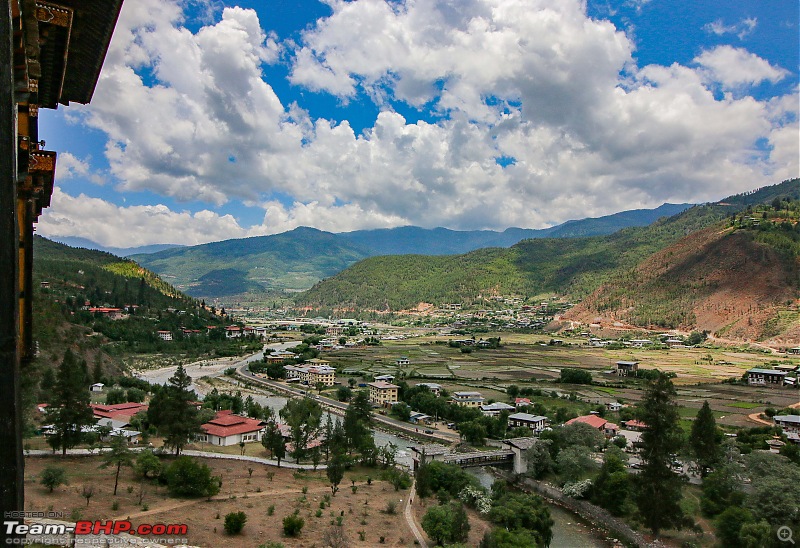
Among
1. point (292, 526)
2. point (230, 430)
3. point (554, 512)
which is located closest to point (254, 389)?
point (230, 430)

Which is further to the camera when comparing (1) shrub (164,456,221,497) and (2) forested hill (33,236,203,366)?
(2) forested hill (33,236,203,366)

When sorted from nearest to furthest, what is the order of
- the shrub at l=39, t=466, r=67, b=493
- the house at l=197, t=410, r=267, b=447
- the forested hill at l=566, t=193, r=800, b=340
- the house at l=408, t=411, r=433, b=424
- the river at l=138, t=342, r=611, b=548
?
the shrub at l=39, t=466, r=67, b=493 < the river at l=138, t=342, r=611, b=548 < the house at l=197, t=410, r=267, b=447 < the house at l=408, t=411, r=433, b=424 < the forested hill at l=566, t=193, r=800, b=340

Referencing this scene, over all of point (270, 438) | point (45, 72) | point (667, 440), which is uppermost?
point (45, 72)

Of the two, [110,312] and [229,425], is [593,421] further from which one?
[110,312]

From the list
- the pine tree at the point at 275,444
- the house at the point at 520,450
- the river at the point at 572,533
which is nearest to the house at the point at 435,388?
the house at the point at 520,450

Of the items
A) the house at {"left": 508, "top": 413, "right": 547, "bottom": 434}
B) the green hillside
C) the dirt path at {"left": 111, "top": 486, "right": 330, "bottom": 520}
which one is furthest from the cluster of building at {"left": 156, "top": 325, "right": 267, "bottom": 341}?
the dirt path at {"left": 111, "top": 486, "right": 330, "bottom": 520}

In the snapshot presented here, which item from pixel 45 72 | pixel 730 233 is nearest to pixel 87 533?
pixel 45 72

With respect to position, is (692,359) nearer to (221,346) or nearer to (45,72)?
(221,346)

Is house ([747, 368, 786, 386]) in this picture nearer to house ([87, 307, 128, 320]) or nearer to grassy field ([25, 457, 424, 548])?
grassy field ([25, 457, 424, 548])
